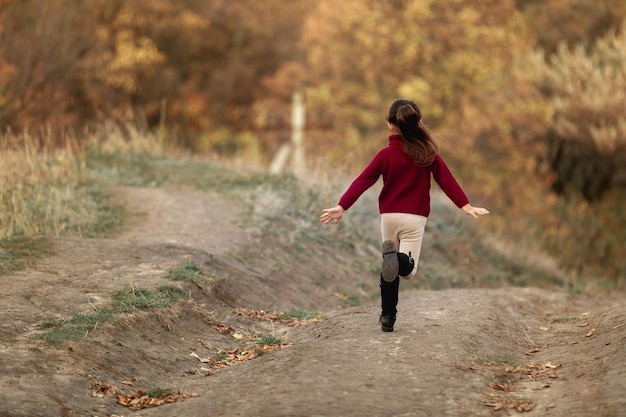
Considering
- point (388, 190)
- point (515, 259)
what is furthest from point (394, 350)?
point (515, 259)

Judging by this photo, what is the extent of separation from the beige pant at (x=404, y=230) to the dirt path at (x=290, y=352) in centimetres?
73

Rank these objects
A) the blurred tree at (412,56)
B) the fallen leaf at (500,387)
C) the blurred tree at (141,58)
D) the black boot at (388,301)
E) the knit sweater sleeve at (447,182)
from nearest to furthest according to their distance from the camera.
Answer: the fallen leaf at (500,387)
the black boot at (388,301)
the knit sweater sleeve at (447,182)
the blurred tree at (141,58)
the blurred tree at (412,56)

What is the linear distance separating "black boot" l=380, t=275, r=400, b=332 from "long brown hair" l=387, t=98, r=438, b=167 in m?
1.01

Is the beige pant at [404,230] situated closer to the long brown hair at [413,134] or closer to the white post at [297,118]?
the long brown hair at [413,134]

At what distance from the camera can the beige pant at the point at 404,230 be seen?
8328 mm

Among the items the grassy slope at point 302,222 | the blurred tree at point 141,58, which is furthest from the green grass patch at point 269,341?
the blurred tree at point 141,58

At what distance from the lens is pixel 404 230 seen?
8.38 meters

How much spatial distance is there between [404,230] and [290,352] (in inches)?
54.9

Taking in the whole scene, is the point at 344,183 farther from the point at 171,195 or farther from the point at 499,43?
the point at 499,43

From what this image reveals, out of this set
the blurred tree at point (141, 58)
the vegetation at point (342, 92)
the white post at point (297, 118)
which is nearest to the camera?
the vegetation at point (342, 92)

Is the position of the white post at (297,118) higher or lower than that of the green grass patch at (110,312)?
lower

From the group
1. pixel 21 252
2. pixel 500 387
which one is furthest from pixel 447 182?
pixel 21 252

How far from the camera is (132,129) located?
20.5 metres

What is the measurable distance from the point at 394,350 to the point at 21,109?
15.3 metres
